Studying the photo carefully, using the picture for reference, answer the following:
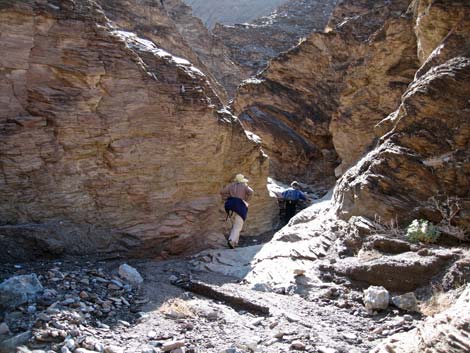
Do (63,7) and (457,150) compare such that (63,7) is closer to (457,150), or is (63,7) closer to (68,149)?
(68,149)

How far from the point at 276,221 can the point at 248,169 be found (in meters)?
2.50

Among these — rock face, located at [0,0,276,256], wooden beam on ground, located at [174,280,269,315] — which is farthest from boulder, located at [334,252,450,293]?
rock face, located at [0,0,276,256]

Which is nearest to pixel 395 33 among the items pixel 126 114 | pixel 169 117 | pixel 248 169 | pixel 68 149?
pixel 248 169

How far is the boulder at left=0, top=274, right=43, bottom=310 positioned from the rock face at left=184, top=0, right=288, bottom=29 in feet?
207

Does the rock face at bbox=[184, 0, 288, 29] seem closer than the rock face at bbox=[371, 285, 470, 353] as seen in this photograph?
No

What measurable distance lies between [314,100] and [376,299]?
1888cm

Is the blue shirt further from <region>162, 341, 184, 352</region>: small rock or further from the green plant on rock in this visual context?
<region>162, 341, 184, 352</region>: small rock

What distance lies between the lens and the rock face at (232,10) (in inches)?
2589

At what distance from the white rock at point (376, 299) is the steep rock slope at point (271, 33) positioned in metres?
34.6

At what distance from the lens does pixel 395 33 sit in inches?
668

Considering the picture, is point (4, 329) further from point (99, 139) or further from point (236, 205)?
point (236, 205)

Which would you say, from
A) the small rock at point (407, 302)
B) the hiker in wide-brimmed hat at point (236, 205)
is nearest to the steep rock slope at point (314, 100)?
the hiker in wide-brimmed hat at point (236, 205)

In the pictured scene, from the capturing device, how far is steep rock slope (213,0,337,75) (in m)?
40.6

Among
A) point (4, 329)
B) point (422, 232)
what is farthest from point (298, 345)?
point (422, 232)
